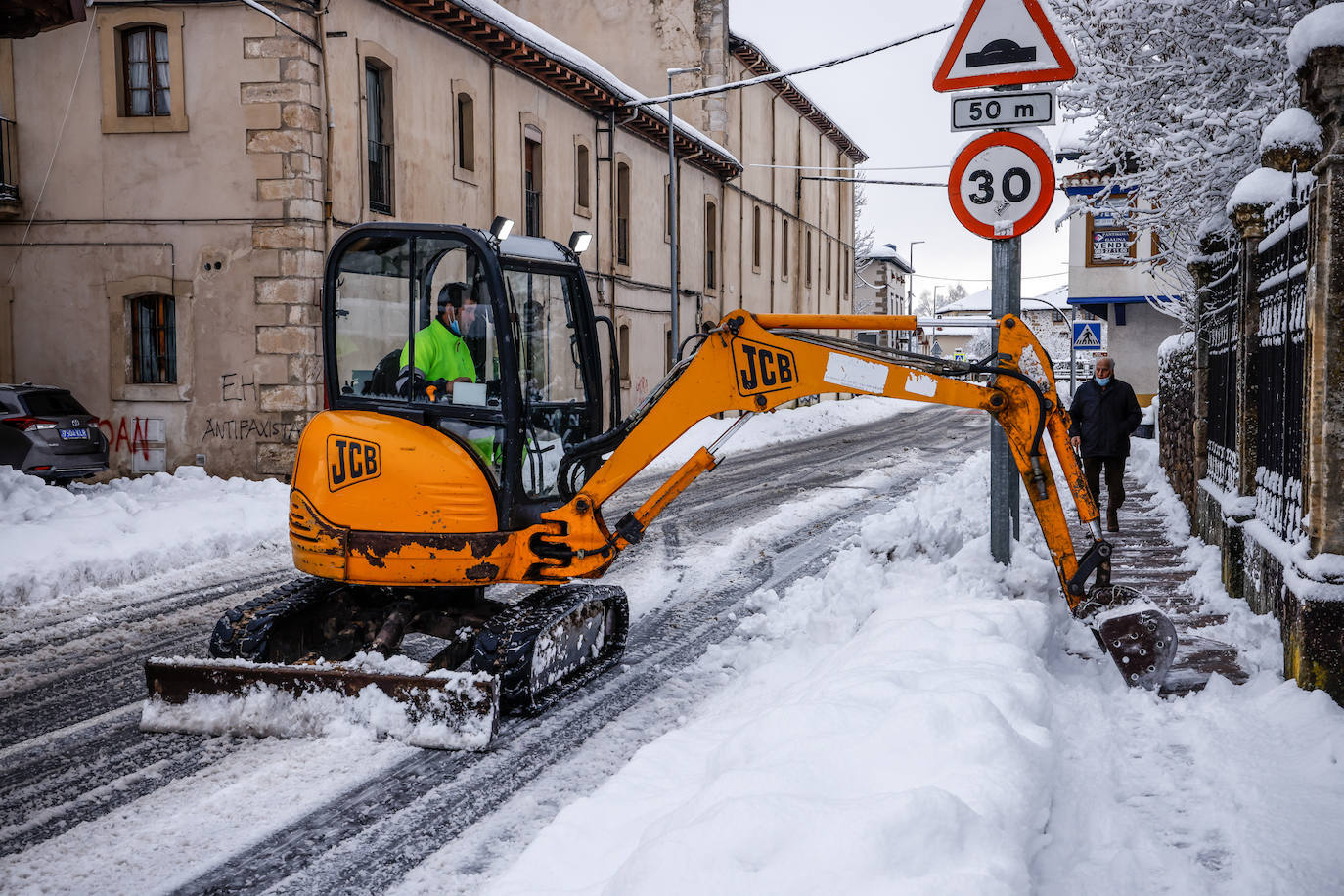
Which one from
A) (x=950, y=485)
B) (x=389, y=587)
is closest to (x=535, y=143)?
(x=950, y=485)

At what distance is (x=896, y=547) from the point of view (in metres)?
8.18

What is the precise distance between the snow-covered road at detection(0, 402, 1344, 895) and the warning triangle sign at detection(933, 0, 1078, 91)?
2773 mm

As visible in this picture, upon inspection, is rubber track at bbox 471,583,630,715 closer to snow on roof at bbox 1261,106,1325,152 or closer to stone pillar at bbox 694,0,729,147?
snow on roof at bbox 1261,106,1325,152

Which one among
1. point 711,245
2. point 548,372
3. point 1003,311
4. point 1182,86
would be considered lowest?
point 548,372

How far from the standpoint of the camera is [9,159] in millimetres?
15852

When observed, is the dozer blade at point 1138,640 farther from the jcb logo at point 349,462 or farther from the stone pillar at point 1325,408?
the jcb logo at point 349,462

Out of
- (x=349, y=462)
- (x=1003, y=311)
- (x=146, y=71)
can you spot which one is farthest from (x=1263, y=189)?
(x=146, y=71)

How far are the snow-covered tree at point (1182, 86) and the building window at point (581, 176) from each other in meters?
15.3

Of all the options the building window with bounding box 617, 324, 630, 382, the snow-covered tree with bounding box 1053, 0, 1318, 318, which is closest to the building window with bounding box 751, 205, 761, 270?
the building window with bounding box 617, 324, 630, 382

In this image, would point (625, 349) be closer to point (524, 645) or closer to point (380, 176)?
point (380, 176)

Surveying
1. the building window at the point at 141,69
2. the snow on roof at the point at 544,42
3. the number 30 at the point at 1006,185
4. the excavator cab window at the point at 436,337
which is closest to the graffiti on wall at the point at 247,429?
Answer: the building window at the point at 141,69

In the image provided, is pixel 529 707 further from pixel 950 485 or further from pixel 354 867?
pixel 950 485

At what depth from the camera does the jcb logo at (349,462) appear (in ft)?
18.1

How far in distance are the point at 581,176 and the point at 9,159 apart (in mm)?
11862
